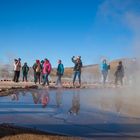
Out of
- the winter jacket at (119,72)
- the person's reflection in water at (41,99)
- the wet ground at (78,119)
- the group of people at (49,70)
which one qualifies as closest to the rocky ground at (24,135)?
the wet ground at (78,119)

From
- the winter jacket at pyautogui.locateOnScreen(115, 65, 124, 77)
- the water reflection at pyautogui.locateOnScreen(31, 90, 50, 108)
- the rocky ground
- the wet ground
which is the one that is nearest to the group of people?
the winter jacket at pyautogui.locateOnScreen(115, 65, 124, 77)

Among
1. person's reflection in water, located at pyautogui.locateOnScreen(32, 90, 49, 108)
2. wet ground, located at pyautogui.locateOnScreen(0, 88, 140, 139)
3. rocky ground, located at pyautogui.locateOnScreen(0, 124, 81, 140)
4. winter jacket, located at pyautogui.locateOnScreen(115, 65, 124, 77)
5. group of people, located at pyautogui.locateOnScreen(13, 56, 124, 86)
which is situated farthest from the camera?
winter jacket, located at pyautogui.locateOnScreen(115, 65, 124, 77)

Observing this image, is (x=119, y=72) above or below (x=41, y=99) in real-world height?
above

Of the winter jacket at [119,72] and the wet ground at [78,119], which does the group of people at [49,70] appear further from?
the wet ground at [78,119]

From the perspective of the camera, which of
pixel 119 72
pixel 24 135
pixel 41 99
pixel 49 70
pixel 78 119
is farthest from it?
pixel 119 72

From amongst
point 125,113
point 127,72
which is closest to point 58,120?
point 125,113

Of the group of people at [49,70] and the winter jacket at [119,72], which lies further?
the winter jacket at [119,72]

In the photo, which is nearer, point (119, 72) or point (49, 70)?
point (49, 70)

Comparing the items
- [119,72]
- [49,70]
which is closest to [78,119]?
[49,70]

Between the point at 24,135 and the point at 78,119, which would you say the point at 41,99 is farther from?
the point at 24,135

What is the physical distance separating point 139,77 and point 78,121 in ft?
74.4

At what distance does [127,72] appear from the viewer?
1511 inches

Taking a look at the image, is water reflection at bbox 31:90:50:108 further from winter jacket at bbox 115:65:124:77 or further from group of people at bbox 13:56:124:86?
winter jacket at bbox 115:65:124:77

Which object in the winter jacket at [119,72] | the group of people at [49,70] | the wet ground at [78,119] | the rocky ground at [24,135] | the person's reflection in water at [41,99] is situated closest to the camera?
the rocky ground at [24,135]
